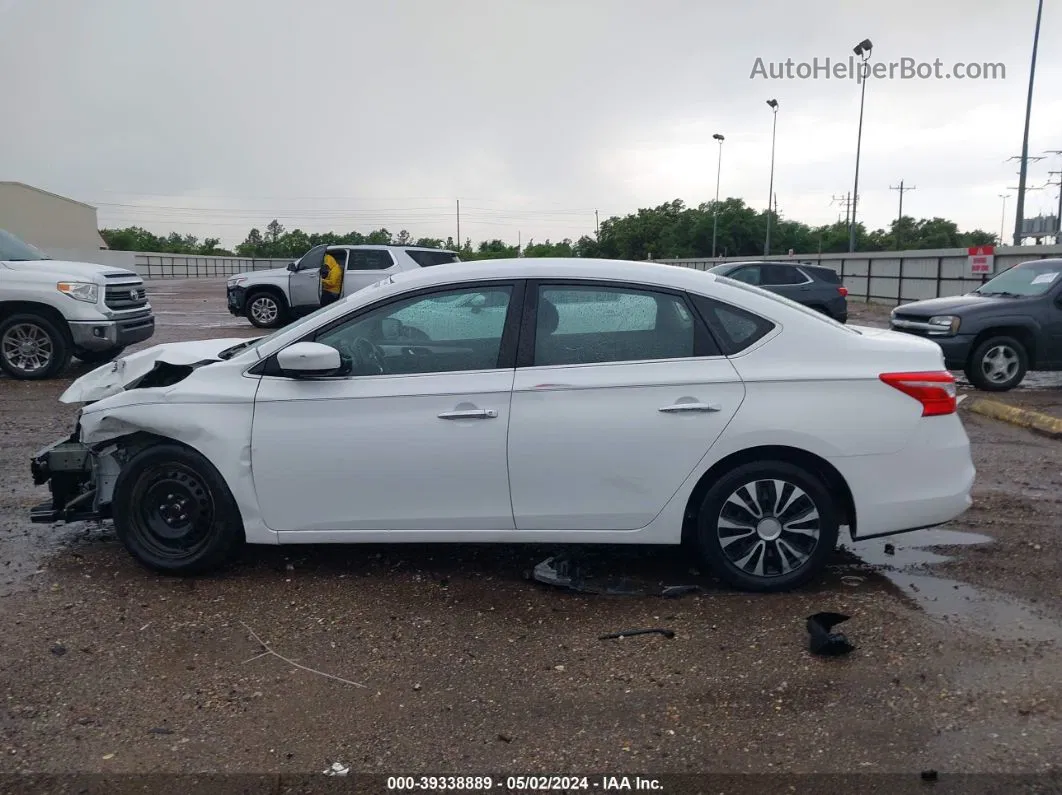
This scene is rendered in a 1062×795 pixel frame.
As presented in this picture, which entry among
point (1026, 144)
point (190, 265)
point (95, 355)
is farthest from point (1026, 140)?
point (190, 265)

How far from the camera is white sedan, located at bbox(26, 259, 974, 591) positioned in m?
4.36

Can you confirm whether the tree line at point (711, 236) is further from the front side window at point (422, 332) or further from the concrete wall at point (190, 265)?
the front side window at point (422, 332)

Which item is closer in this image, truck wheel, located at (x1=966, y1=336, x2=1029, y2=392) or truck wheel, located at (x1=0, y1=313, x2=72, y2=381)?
truck wheel, located at (x1=966, y1=336, x2=1029, y2=392)

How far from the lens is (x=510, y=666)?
150 inches

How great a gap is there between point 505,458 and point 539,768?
5.32ft

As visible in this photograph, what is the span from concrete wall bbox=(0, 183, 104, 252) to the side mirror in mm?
68394

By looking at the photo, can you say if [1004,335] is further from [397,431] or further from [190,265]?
[190,265]

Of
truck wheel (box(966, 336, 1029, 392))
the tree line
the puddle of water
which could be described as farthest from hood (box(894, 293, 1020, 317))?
the tree line

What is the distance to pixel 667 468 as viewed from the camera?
4352mm

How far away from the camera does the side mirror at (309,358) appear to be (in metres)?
4.43

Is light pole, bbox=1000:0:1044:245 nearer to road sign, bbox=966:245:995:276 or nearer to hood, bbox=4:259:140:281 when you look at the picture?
road sign, bbox=966:245:995:276

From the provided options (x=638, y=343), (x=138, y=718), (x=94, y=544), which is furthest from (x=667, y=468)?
(x=94, y=544)

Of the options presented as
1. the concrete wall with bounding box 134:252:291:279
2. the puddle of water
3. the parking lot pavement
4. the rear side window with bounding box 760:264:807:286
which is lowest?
the parking lot pavement

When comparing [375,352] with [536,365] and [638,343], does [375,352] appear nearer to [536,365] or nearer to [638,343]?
[536,365]
